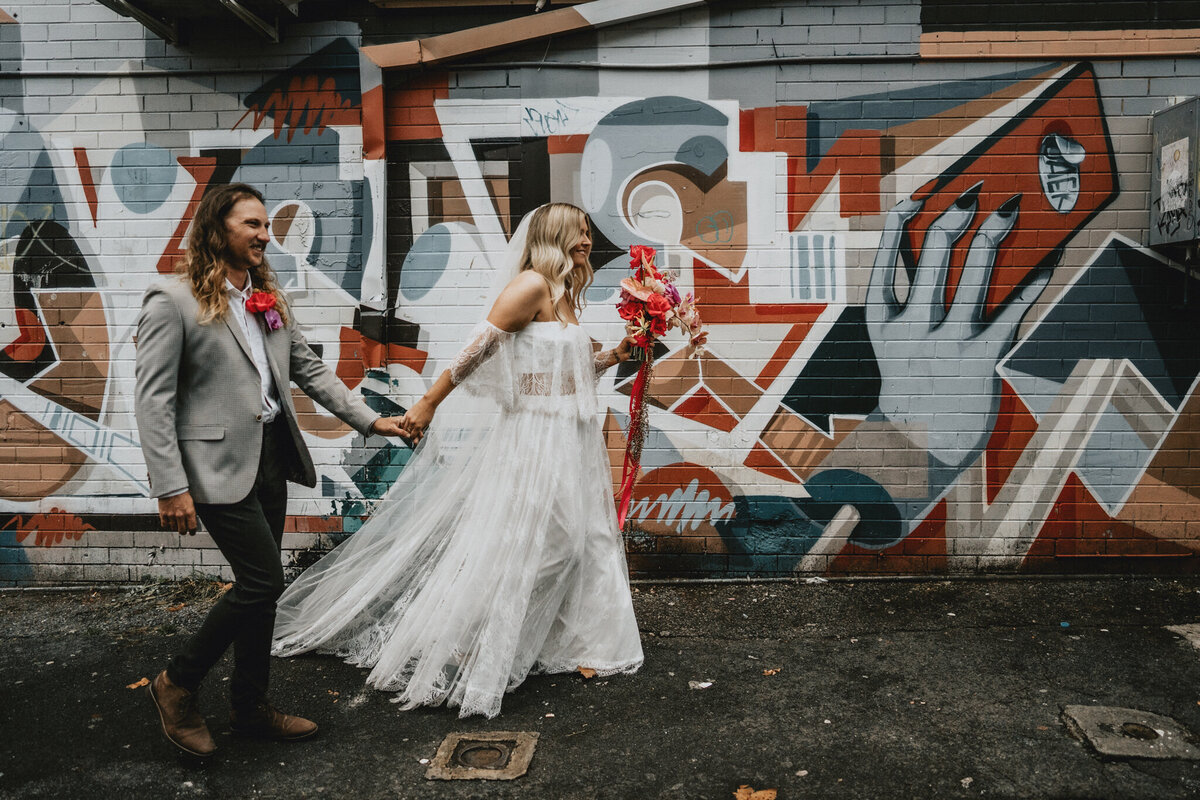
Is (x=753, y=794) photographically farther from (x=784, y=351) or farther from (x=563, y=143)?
(x=563, y=143)

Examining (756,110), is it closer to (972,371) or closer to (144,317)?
(972,371)

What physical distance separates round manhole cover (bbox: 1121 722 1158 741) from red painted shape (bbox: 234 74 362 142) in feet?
16.4

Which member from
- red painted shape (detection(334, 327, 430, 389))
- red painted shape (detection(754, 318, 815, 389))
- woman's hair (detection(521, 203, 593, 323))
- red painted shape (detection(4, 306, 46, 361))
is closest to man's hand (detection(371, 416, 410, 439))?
woman's hair (detection(521, 203, 593, 323))

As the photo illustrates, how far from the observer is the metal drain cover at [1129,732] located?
10.3ft

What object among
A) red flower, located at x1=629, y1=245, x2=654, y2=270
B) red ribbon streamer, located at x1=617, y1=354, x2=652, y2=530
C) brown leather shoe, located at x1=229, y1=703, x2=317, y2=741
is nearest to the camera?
brown leather shoe, located at x1=229, y1=703, x2=317, y2=741

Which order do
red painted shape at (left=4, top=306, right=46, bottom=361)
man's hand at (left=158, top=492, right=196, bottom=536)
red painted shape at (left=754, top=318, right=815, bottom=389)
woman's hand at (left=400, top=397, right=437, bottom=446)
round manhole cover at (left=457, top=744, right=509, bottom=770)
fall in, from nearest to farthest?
1. man's hand at (left=158, top=492, right=196, bottom=536)
2. round manhole cover at (left=457, top=744, right=509, bottom=770)
3. woman's hand at (left=400, top=397, right=437, bottom=446)
4. red painted shape at (left=754, top=318, right=815, bottom=389)
5. red painted shape at (left=4, top=306, right=46, bottom=361)

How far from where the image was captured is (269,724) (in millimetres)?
3270

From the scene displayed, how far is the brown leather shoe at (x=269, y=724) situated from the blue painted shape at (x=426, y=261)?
104 inches

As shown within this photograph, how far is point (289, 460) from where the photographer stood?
132 inches

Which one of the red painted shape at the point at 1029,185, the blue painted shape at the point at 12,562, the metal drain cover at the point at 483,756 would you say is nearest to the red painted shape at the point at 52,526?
the blue painted shape at the point at 12,562

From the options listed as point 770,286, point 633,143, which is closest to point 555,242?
point 633,143

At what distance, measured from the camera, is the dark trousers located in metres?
3.06

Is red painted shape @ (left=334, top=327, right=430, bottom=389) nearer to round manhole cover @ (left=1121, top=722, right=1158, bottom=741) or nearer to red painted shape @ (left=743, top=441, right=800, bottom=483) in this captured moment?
red painted shape @ (left=743, top=441, right=800, bottom=483)

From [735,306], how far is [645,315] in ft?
4.92
